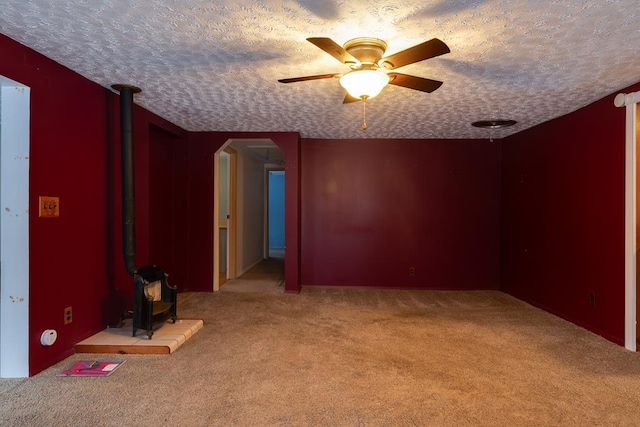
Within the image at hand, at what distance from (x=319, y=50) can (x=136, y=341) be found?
2.62 meters

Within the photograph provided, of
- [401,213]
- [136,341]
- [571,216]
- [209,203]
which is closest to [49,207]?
[136,341]

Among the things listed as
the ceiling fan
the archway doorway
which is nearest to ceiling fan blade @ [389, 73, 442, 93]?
the ceiling fan

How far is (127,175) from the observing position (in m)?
3.34

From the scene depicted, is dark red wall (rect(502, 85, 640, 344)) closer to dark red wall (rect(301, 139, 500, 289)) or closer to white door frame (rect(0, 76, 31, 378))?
dark red wall (rect(301, 139, 500, 289))

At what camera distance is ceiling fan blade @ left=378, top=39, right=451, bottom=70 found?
1.95 metres

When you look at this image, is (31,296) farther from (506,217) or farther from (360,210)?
(506,217)

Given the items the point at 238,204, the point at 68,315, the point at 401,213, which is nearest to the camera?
the point at 68,315

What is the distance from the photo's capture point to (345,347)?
3.18 meters

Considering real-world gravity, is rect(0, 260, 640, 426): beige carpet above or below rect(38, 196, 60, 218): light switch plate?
below

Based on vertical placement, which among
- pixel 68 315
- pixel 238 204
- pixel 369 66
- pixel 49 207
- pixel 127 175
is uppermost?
pixel 369 66

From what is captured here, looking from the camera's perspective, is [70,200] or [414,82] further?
[70,200]

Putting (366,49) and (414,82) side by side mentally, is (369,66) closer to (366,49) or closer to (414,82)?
(366,49)

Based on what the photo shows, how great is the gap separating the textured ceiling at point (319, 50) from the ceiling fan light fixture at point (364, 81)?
238 millimetres

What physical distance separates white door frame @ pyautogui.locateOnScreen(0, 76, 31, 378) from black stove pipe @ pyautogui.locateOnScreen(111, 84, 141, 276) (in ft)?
2.63
